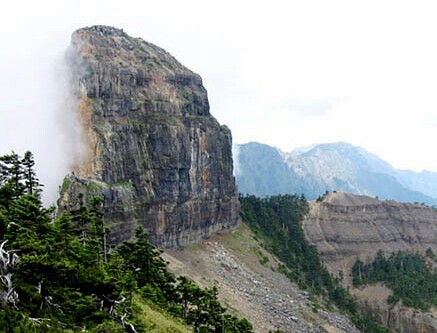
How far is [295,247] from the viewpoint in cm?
15212

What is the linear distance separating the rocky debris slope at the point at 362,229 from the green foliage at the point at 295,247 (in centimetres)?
558

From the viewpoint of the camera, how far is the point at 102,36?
397 feet

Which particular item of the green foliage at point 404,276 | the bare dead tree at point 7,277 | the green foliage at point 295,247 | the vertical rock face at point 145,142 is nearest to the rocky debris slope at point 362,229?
the green foliage at point 404,276

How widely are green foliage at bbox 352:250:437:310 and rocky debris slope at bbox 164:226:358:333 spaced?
2371 cm

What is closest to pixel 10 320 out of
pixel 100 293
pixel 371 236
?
pixel 100 293

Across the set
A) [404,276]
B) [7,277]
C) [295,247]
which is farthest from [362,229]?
[7,277]

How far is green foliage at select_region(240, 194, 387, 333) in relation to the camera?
13262 cm

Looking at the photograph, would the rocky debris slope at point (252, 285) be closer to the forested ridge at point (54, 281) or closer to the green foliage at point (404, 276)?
the green foliage at point (404, 276)

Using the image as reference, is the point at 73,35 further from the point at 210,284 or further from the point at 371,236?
the point at 371,236

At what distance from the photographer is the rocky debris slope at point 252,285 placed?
99.3 meters

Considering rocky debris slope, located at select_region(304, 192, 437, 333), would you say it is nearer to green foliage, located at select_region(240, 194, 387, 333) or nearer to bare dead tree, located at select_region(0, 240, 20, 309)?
green foliage, located at select_region(240, 194, 387, 333)

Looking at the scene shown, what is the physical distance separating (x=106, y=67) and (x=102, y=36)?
12.3 m

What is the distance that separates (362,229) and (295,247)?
31.0 meters

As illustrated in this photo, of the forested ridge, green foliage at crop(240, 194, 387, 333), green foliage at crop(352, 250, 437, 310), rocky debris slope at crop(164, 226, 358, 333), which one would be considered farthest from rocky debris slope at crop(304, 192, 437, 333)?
the forested ridge
